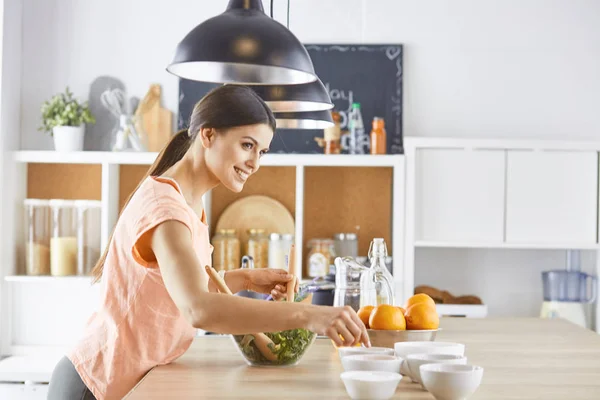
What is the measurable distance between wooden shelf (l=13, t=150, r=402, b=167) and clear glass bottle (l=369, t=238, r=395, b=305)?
210 cm

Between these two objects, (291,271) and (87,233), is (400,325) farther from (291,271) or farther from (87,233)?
(87,233)

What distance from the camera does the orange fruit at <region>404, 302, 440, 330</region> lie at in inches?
83.4

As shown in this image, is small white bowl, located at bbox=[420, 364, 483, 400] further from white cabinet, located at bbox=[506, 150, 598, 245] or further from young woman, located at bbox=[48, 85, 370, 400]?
white cabinet, located at bbox=[506, 150, 598, 245]

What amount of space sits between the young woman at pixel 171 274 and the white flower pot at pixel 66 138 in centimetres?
264

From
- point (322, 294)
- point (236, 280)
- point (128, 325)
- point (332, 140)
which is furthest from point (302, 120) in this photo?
point (332, 140)

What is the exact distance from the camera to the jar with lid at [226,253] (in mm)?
4637

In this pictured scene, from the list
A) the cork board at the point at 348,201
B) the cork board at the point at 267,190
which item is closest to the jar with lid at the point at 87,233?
the cork board at the point at 267,190

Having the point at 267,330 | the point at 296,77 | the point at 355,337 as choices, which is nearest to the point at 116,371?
the point at 267,330

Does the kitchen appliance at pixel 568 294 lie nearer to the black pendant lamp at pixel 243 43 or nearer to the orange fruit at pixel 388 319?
the orange fruit at pixel 388 319

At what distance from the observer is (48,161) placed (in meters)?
4.67

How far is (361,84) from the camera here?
15.8ft

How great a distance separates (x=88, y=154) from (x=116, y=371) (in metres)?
2.86

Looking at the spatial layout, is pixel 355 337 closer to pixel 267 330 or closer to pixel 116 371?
pixel 267 330

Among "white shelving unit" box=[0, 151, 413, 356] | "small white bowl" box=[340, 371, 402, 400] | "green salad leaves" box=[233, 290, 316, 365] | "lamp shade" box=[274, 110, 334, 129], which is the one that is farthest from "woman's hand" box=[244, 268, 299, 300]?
"white shelving unit" box=[0, 151, 413, 356]
